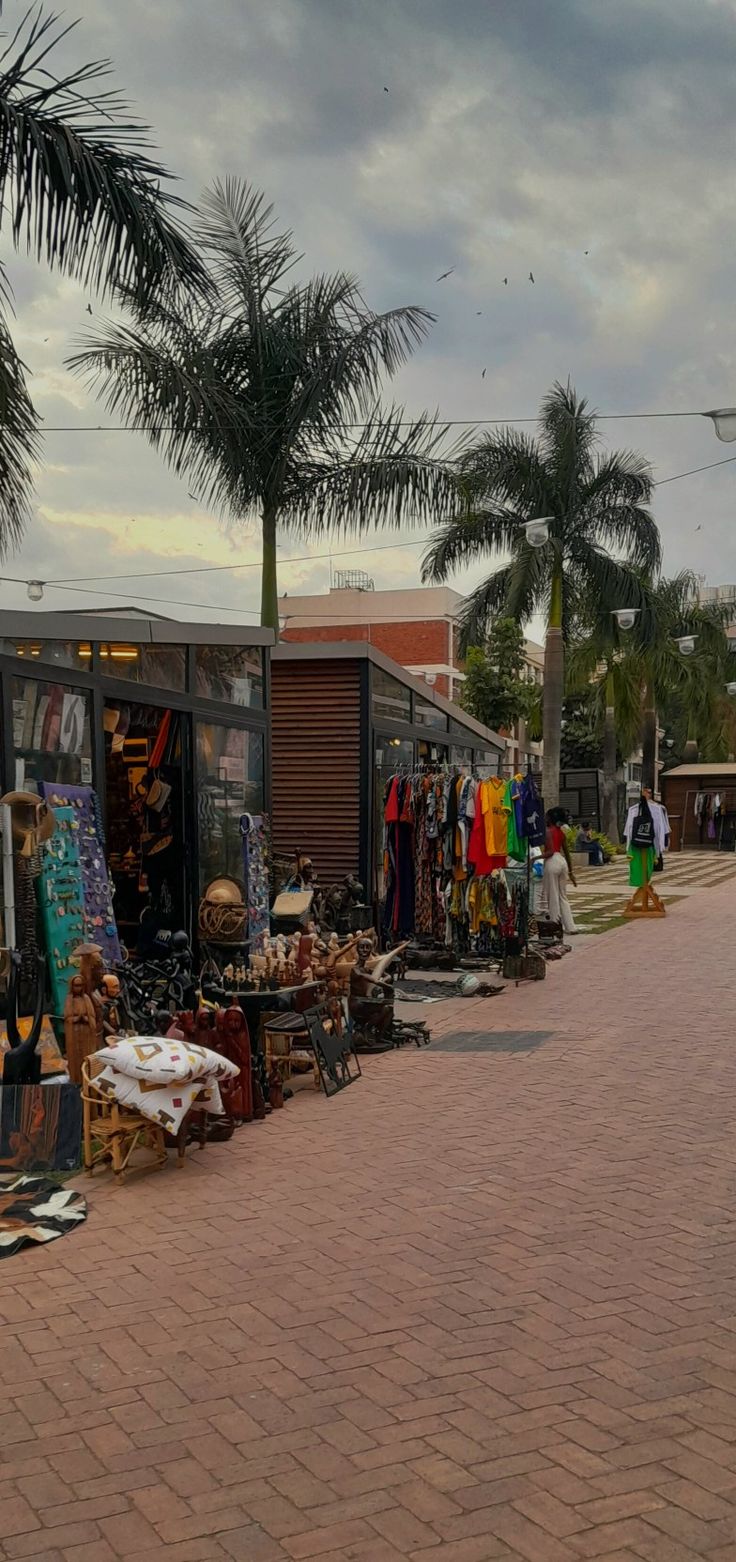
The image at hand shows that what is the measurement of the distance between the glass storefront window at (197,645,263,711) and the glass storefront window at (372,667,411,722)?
2006mm

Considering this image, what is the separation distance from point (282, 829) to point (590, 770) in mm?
29464

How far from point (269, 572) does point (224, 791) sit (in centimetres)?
461

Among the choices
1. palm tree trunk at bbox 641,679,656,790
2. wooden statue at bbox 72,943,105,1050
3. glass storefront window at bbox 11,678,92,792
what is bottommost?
wooden statue at bbox 72,943,105,1050

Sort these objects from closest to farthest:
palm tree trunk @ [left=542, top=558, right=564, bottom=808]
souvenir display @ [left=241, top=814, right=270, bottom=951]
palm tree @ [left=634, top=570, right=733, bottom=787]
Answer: souvenir display @ [left=241, top=814, right=270, bottom=951] → palm tree trunk @ [left=542, top=558, right=564, bottom=808] → palm tree @ [left=634, top=570, right=733, bottom=787]

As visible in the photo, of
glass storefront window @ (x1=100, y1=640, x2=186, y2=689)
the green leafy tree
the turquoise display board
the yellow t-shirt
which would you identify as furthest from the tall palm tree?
the turquoise display board

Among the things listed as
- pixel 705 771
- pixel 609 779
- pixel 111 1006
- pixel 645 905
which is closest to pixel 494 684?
pixel 609 779

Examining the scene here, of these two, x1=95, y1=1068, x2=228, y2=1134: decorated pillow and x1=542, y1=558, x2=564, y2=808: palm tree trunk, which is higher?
x1=542, y1=558, x2=564, y2=808: palm tree trunk

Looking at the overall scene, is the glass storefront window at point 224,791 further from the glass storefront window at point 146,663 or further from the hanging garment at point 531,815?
the hanging garment at point 531,815

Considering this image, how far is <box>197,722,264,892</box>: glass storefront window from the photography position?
12022 millimetres

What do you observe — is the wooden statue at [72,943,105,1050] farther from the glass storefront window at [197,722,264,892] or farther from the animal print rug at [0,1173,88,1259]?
the glass storefront window at [197,722,264,892]

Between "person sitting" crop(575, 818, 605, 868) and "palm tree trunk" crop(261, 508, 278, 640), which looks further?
"person sitting" crop(575, 818, 605, 868)

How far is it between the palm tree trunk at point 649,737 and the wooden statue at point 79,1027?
34505mm

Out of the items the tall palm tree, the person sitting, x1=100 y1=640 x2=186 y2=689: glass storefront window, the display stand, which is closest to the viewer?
x1=100 y1=640 x2=186 y2=689: glass storefront window

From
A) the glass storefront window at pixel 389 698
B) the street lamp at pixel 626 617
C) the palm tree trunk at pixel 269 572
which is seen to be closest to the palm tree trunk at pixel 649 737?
the street lamp at pixel 626 617
